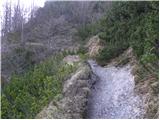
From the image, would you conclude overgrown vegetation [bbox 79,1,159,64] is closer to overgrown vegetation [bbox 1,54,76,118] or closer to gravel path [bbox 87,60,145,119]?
gravel path [bbox 87,60,145,119]

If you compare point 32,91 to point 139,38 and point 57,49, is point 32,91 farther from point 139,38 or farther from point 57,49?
point 57,49

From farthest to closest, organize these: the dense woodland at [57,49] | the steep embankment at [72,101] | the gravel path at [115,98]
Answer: the dense woodland at [57,49]
the gravel path at [115,98]
the steep embankment at [72,101]

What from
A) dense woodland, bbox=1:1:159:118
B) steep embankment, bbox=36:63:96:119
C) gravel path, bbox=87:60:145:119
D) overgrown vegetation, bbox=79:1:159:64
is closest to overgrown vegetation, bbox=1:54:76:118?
dense woodland, bbox=1:1:159:118

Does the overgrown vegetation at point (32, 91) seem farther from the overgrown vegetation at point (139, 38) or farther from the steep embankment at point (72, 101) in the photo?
the overgrown vegetation at point (139, 38)

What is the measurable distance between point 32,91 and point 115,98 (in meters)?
3.10

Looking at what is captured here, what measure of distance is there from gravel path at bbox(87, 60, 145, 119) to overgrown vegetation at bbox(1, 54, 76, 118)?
1.22m

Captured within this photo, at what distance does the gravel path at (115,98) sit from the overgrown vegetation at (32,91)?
122 centimetres

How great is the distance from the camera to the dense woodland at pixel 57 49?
10844 millimetres

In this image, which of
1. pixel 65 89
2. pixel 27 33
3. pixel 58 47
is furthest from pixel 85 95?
pixel 27 33

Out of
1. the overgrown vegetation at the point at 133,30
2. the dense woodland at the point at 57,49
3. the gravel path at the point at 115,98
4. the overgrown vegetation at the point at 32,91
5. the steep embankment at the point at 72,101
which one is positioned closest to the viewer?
the steep embankment at the point at 72,101

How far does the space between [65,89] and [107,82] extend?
2270 mm

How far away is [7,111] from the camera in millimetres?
10383

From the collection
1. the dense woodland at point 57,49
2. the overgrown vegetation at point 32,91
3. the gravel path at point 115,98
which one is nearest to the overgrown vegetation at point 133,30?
the dense woodland at point 57,49

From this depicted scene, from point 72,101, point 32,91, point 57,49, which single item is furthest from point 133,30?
point 57,49
